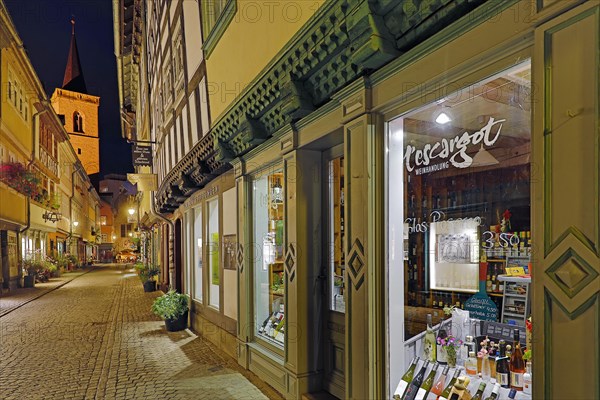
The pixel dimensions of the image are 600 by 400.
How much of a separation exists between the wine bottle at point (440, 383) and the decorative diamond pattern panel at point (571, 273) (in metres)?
1.82

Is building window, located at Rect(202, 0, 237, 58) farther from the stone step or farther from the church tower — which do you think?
the church tower

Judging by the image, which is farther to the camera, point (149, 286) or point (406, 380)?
point (149, 286)

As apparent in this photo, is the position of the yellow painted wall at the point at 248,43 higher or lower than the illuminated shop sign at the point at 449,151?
higher

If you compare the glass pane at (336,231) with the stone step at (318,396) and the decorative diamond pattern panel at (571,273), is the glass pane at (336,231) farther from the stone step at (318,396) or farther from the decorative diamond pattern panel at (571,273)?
the decorative diamond pattern panel at (571,273)

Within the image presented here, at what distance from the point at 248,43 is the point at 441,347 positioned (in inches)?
163

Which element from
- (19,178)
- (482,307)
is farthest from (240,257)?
(19,178)

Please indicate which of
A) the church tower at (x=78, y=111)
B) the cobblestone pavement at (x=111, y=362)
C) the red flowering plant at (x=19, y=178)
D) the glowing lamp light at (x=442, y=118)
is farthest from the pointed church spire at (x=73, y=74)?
the glowing lamp light at (x=442, y=118)

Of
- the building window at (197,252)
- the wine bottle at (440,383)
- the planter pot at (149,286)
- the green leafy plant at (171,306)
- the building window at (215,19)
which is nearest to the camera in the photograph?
the wine bottle at (440,383)

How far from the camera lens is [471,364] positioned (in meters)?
3.64

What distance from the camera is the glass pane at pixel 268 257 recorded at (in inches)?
240

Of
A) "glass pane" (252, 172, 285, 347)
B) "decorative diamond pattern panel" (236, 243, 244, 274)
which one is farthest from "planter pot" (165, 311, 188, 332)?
"glass pane" (252, 172, 285, 347)

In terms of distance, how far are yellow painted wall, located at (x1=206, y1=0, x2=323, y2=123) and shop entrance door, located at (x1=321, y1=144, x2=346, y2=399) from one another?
1.32 metres

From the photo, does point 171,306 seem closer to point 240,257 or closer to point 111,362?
point 111,362

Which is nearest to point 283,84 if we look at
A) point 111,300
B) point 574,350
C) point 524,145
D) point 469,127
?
point 469,127
